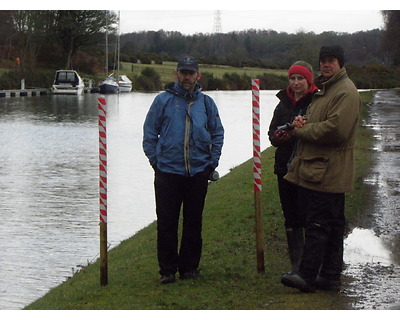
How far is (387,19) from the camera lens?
71.6 meters

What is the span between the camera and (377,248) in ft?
33.0

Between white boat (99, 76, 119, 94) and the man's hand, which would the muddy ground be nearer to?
the man's hand

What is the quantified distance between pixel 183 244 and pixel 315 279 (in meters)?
1.46

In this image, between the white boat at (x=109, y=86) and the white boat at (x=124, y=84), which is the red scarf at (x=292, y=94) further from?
the white boat at (x=124, y=84)

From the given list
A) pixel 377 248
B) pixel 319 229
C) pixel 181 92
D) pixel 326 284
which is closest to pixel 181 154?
pixel 181 92

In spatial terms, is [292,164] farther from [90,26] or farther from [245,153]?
[90,26]

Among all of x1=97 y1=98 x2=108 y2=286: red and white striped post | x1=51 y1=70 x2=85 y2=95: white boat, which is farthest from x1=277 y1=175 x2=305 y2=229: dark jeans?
x1=51 y1=70 x2=85 y2=95: white boat

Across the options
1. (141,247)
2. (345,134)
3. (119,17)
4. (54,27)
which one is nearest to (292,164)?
(345,134)

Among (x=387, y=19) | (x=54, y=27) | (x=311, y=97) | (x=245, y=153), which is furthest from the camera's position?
(x=54, y=27)

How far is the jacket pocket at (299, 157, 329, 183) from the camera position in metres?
7.77

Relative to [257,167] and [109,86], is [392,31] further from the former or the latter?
[257,167]

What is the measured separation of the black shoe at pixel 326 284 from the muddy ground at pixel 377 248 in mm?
90

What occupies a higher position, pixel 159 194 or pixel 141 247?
pixel 159 194

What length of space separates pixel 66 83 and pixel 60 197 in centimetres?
6153
